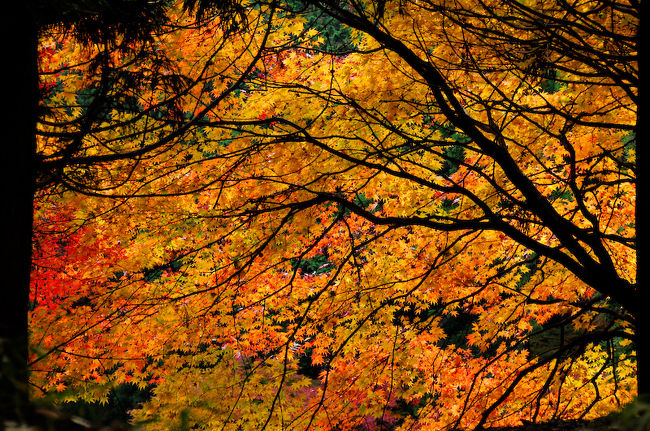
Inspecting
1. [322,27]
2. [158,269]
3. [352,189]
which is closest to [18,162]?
[158,269]

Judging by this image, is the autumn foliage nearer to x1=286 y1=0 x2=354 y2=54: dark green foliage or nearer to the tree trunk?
x1=286 y1=0 x2=354 y2=54: dark green foliage

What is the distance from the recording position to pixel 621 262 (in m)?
5.21

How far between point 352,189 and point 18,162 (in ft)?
11.0

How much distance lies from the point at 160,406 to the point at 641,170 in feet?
23.4

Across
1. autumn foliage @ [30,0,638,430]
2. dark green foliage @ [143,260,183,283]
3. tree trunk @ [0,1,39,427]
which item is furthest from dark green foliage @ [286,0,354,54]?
dark green foliage @ [143,260,183,283]

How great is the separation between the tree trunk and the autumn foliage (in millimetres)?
253

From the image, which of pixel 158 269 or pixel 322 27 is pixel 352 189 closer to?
pixel 322 27

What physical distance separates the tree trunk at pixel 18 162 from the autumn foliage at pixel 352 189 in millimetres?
253

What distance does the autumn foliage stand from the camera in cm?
292

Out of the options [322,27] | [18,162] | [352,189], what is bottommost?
[18,162]

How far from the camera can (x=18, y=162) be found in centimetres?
182

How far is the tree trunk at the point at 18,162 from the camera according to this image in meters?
1.76

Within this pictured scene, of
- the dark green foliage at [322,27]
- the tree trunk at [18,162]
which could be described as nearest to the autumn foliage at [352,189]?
the dark green foliage at [322,27]

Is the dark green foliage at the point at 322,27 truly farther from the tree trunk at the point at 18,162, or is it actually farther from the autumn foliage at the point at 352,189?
the tree trunk at the point at 18,162
